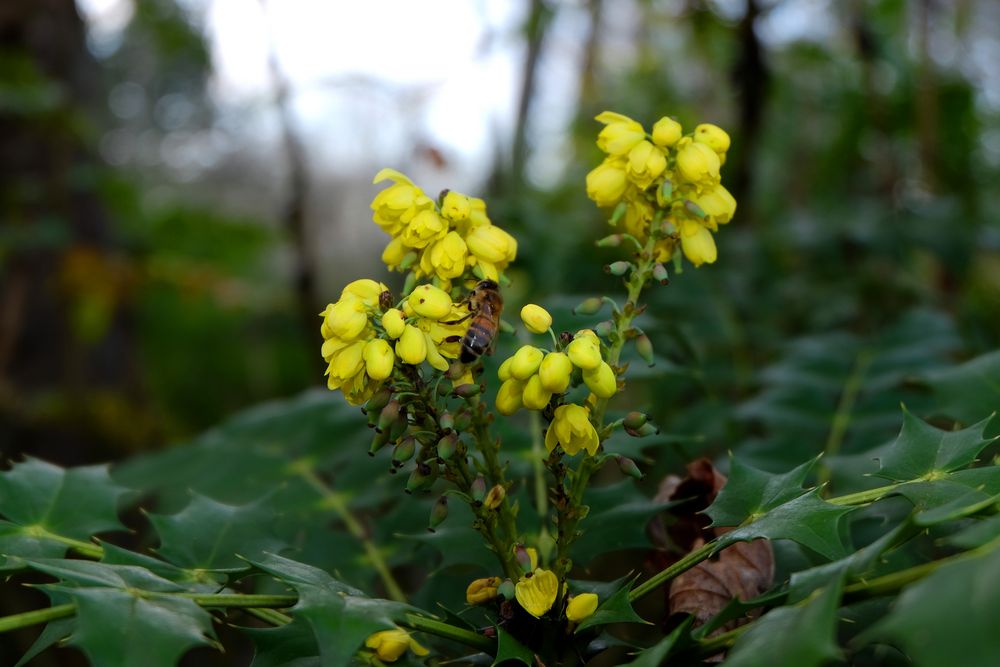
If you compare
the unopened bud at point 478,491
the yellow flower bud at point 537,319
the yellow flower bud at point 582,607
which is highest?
the yellow flower bud at point 537,319

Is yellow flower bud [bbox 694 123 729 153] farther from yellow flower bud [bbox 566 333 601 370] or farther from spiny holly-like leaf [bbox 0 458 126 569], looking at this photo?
spiny holly-like leaf [bbox 0 458 126 569]

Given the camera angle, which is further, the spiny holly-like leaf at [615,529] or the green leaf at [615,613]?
the spiny holly-like leaf at [615,529]

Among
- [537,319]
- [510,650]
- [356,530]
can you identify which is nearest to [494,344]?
[537,319]

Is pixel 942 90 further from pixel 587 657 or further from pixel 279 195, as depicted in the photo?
pixel 279 195

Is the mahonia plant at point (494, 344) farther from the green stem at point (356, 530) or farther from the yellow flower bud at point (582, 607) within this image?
the green stem at point (356, 530)

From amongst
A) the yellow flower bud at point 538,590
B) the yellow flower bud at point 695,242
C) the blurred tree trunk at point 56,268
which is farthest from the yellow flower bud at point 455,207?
the blurred tree trunk at point 56,268

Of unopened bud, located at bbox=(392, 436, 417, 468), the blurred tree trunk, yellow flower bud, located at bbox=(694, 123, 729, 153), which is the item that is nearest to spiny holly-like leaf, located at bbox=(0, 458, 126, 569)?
unopened bud, located at bbox=(392, 436, 417, 468)

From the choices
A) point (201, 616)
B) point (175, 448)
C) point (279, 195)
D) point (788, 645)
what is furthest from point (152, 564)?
point (279, 195)
